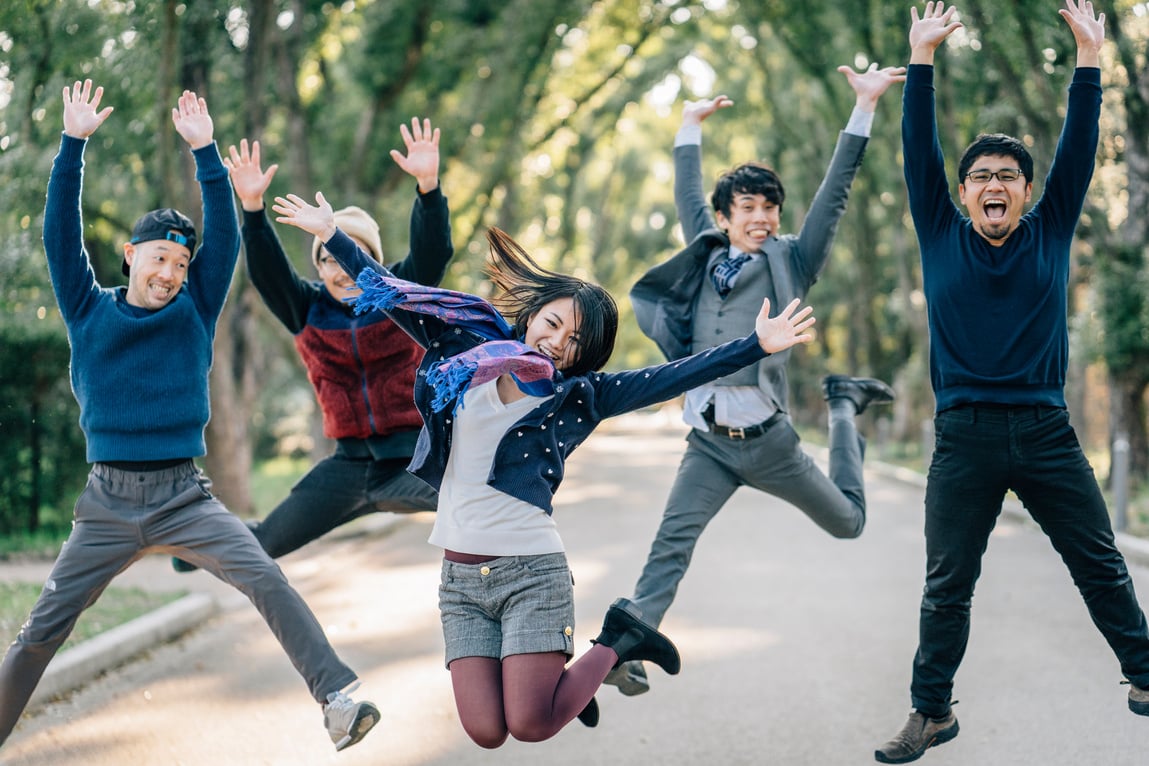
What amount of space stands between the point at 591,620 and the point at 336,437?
3.22 meters

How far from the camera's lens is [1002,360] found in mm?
4215

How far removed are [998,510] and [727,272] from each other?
1.52 meters

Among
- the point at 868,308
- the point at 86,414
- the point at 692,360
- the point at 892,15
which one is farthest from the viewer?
the point at 868,308

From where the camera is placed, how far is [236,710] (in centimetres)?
600

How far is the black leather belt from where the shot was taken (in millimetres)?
5031

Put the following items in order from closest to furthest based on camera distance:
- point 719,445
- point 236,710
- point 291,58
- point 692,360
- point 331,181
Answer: point 692,360
point 719,445
point 236,710
point 291,58
point 331,181

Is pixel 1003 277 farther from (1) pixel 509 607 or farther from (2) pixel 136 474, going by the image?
(2) pixel 136 474

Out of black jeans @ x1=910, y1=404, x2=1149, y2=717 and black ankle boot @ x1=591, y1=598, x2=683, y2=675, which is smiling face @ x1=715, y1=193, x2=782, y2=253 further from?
black ankle boot @ x1=591, y1=598, x2=683, y2=675

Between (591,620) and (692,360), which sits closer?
(692,360)

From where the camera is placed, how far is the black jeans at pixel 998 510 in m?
4.19

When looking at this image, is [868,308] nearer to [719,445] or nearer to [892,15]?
[892,15]

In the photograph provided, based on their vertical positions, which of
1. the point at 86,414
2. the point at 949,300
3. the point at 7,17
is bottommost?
the point at 86,414

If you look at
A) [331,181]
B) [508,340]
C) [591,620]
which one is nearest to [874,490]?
[331,181]

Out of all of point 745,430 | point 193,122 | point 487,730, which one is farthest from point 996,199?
point 193,122
